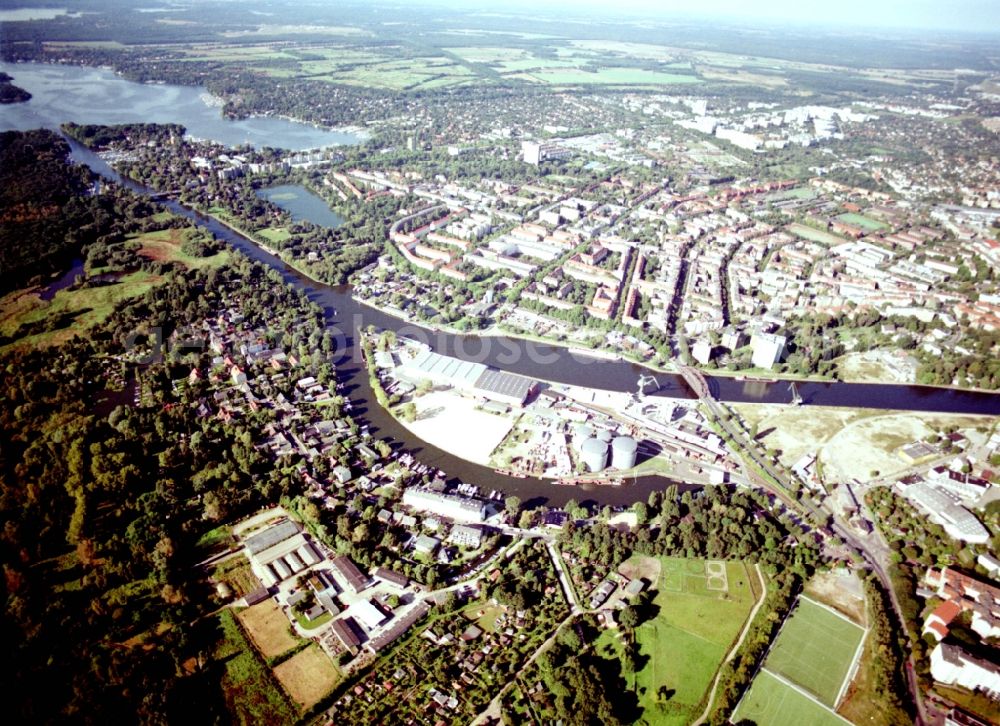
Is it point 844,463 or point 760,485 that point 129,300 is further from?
point 844,463

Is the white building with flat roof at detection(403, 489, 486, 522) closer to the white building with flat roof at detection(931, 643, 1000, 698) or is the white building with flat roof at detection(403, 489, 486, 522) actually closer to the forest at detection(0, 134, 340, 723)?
the forest at detection(0, 134, 340, 723)

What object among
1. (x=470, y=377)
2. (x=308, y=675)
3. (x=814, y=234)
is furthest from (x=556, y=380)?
(x=814, y=234)

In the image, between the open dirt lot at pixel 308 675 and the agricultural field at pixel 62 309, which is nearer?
the open dirt lot at pixel 308 675

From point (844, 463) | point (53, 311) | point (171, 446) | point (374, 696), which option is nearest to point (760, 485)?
point (844, 463)

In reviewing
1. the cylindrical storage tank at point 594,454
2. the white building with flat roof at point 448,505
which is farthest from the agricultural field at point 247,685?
the cylindrical storage tank at point 594,454

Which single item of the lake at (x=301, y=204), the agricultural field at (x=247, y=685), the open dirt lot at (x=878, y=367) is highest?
the lake at (x=301, y=204)

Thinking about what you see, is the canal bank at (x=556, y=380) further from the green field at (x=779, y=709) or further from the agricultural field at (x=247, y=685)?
the agricultural field at (x=247, y=685)
